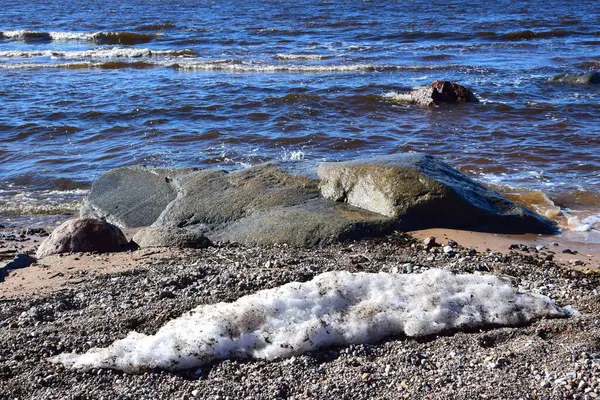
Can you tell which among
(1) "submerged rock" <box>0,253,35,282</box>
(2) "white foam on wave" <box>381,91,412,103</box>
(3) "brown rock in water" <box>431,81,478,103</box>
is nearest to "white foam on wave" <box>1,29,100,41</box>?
(2) "white foam on wave" <box>381,91,412,103</box>

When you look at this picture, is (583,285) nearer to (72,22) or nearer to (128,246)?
(128,246)

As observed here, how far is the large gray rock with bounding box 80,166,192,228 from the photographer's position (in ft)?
26.2

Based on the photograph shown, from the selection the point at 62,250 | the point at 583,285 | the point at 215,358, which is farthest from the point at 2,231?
the point at 583,285

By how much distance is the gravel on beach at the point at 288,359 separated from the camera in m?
3.81

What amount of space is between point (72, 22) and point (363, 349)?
1263 inches

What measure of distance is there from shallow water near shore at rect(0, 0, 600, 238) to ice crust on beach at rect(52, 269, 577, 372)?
329 centimetres

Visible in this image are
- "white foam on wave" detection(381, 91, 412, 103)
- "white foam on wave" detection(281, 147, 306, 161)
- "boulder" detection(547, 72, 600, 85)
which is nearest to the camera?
"white foam on wave" detection(281, 147, 306, 161)

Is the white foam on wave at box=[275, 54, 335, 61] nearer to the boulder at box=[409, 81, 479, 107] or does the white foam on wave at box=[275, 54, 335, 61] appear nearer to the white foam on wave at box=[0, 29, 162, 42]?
the boulder at box=[409, 81, 479, 107]

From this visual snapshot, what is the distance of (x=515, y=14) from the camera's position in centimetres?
2980

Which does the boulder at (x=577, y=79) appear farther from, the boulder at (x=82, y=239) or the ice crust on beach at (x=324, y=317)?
the ice crust on beach at (x=324, y=317)

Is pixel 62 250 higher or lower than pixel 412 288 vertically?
lower

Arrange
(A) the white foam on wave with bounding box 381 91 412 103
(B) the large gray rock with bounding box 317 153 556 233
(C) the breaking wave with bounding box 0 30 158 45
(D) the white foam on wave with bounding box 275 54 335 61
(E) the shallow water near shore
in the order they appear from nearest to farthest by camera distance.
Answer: (B) the large gray rock with bounding box 317 153 556 233 < (E) the shallow water near shore < (A) the white foam on wave with bounding box 381 91 412 103 < (D) the white foam on wave with bounding box 275 54 335 61 < (C) the breaking wave with bounding box 0 30 158 45

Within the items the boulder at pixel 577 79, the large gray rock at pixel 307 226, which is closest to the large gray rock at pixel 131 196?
the large gray rock at pixel 307 226

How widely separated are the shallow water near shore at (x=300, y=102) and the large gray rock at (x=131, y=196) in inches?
31.6
